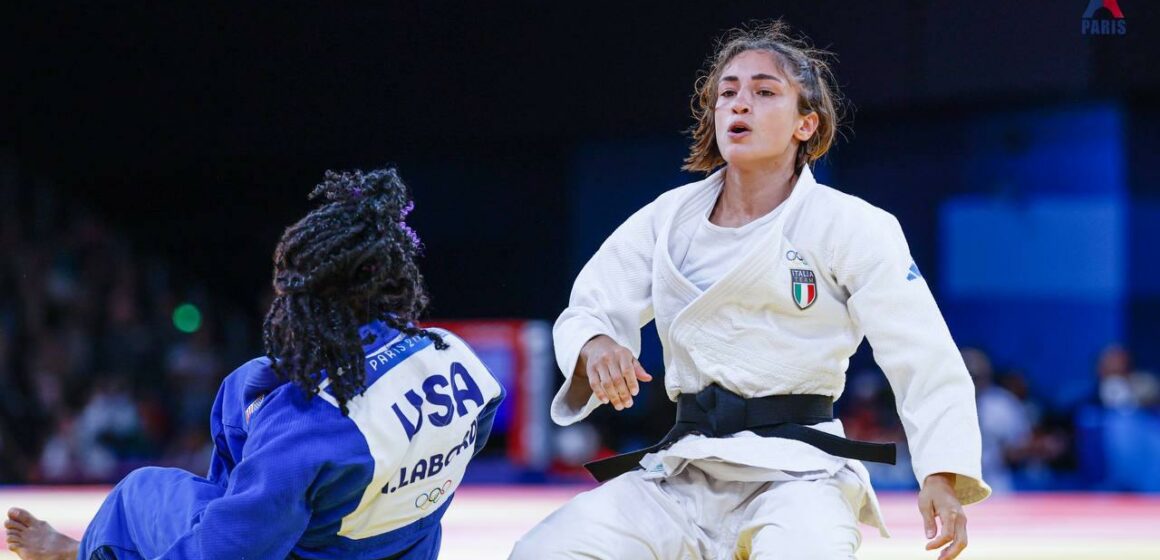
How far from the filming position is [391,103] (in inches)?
324

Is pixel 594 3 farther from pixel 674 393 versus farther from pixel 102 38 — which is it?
pixel 674 393

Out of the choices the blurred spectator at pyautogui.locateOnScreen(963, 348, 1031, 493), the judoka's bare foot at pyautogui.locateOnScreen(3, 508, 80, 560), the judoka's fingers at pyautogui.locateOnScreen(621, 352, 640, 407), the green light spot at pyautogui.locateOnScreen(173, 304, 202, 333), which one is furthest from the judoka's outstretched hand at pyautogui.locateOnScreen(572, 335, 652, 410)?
the green light spot at pyautogui.locateOnScreen(173, 304, 202, 333)

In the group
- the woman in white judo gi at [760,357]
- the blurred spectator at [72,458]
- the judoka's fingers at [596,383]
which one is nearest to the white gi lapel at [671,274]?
the woman in white judo gi at [760,357]

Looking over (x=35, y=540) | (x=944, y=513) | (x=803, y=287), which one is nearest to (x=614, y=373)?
(x=803, y=287)

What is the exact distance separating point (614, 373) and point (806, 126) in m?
0.73

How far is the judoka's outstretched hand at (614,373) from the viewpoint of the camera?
7.67 ft

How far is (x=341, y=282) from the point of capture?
2.30 meters

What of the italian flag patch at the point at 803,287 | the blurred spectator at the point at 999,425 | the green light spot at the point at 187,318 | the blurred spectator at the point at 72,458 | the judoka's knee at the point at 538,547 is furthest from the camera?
the green light spot at the point at 187,318

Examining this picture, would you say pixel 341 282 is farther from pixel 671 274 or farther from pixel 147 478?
pixel 671 274

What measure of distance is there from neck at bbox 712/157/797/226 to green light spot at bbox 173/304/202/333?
982 cm

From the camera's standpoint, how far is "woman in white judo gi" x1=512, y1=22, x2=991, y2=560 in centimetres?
230

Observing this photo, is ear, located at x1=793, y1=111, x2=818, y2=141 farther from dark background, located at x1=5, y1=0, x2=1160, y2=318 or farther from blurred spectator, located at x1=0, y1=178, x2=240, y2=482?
blurred spectator, located at x1=0, y1=178, x2=240, y2=482

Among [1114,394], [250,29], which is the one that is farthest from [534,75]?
[1114,394]

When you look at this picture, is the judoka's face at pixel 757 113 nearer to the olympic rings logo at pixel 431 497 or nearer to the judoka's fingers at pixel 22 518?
the olympic rings logo at pixel 431 497
